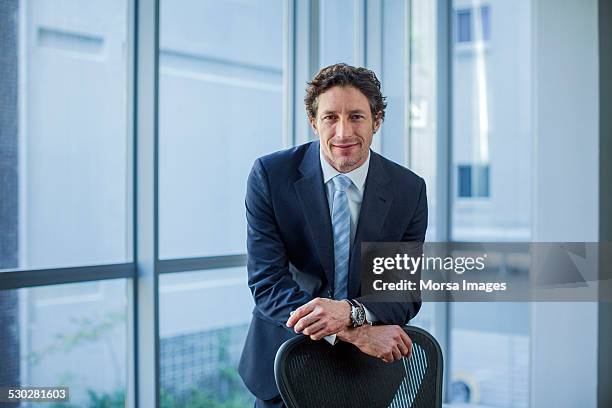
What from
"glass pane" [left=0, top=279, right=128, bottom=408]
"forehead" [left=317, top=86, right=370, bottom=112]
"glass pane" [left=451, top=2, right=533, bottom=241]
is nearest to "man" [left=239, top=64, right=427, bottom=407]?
"forehead" [left=317, top=86, right=370, bottom=112]

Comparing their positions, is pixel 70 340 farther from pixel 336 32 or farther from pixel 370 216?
pixel 336 32

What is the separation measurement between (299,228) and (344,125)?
0.96 feet

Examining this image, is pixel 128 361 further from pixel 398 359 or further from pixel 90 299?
pixel 398 359

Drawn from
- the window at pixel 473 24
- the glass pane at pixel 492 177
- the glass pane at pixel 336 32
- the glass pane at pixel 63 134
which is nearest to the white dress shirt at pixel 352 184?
the glass pane at pixel 63 134

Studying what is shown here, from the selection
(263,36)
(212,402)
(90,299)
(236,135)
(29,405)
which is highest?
(263,36)

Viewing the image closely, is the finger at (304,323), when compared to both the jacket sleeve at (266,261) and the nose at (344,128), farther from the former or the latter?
the nose at (344,128)

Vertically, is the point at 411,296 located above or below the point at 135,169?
below

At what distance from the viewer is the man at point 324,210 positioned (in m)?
1.77

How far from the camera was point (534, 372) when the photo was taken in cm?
345

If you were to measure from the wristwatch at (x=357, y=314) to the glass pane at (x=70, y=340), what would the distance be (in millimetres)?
1349

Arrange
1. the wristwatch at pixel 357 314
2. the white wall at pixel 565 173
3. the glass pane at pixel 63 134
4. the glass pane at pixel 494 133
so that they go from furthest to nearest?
the glass pane at pixel 494 133, the white wall at pixel 565 173, the glass pane at pixel 63 134, the wristwatch at pixel 357 314

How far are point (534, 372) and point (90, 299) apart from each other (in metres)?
2.16

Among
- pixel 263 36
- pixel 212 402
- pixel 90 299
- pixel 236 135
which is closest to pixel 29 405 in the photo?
pixel 90 299

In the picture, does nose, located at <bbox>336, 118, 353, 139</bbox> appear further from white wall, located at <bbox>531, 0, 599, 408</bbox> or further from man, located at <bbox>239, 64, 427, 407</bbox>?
white wall, located at <bbox>531, 0, 599, 408</bbox>
